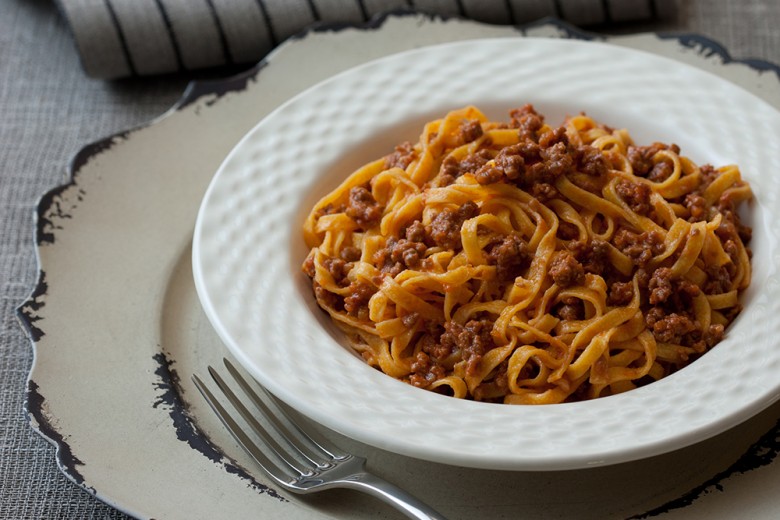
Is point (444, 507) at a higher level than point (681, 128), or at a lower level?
lower

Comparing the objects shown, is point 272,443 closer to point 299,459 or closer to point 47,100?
point 299,459

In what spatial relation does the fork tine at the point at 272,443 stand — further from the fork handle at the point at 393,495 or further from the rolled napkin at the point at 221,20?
the rolled napkin at the point at 221,20

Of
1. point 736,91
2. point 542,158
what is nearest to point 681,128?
point 736,91

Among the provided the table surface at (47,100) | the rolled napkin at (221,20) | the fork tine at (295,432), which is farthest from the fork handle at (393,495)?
the rolled napkin at (221,20)

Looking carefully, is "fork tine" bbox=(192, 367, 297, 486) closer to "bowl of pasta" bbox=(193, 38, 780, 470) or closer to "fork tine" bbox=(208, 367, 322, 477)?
"fork tine" bbox=(208, 367, 322, 477)

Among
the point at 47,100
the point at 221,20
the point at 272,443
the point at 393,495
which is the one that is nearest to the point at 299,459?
the point at 272,443

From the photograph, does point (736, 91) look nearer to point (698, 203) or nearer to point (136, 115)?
point (698, 203)

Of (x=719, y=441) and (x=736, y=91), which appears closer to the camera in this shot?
(x=719, y=441)
